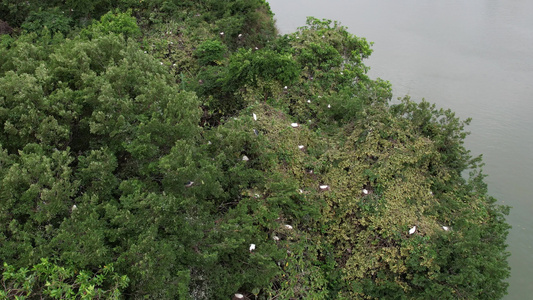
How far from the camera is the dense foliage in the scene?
2701 mm

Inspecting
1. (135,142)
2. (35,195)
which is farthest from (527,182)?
(35,195)

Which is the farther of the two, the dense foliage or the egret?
the egret

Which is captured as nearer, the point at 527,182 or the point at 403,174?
the point at 403,174

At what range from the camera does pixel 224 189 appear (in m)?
3.96

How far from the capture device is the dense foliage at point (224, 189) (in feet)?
8.86

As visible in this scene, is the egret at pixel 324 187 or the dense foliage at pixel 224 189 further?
the egret at pixel 324 187

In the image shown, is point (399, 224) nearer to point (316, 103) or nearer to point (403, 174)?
point (403, 174)

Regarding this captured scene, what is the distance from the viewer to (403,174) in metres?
4.30

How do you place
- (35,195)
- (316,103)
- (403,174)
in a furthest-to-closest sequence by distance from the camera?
(316,103) → (403,174) → (35,195)

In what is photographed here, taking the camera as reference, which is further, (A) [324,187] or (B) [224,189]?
(A) [324,187]

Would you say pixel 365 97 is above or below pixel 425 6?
below

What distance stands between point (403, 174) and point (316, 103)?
188 centimetres

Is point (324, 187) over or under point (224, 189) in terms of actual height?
over

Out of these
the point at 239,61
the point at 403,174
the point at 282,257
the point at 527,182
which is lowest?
the point at 282,257
